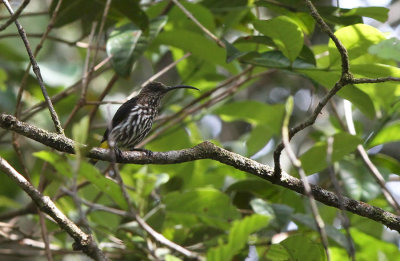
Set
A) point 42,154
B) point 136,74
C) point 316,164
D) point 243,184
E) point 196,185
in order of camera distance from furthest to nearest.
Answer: point 136,74 < point 196,185 < point 243,184 < point 316,164 < point 42,154

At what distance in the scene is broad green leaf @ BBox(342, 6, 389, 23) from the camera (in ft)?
13.8

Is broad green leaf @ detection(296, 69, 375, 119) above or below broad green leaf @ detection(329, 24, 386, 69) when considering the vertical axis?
below

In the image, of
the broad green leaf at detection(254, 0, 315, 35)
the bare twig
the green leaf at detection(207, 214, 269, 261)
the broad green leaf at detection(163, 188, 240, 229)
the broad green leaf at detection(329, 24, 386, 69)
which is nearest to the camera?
the green leaf at detection(207, 214, 269, 261)

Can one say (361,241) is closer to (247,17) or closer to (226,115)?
(226,115)

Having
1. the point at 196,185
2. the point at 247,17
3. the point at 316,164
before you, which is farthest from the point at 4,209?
the point at 316,164

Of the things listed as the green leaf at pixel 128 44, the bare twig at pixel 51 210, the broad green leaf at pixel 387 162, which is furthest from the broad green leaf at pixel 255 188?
the bare twig at pixel 51 210

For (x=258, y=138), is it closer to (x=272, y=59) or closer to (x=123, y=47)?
(x=272, y=59)

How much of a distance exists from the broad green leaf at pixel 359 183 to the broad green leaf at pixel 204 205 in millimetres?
949

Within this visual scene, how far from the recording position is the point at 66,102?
5492 millimetres

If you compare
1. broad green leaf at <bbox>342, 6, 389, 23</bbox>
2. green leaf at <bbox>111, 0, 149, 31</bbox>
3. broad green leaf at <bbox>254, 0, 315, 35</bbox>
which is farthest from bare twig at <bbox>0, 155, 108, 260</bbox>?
broad green leaf at <bbox>342, 6, 389, 23</bbox>

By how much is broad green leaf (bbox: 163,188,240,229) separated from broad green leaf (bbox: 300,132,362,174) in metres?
0.63

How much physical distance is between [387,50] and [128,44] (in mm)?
1902

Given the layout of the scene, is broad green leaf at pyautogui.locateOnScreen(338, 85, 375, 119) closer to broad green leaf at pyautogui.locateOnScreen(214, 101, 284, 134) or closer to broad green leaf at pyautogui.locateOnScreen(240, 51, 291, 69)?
broad green leaf at pyautogui.locateOnScreen(240, 51, 291, 69)

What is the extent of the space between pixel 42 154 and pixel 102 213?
4.74 feet
